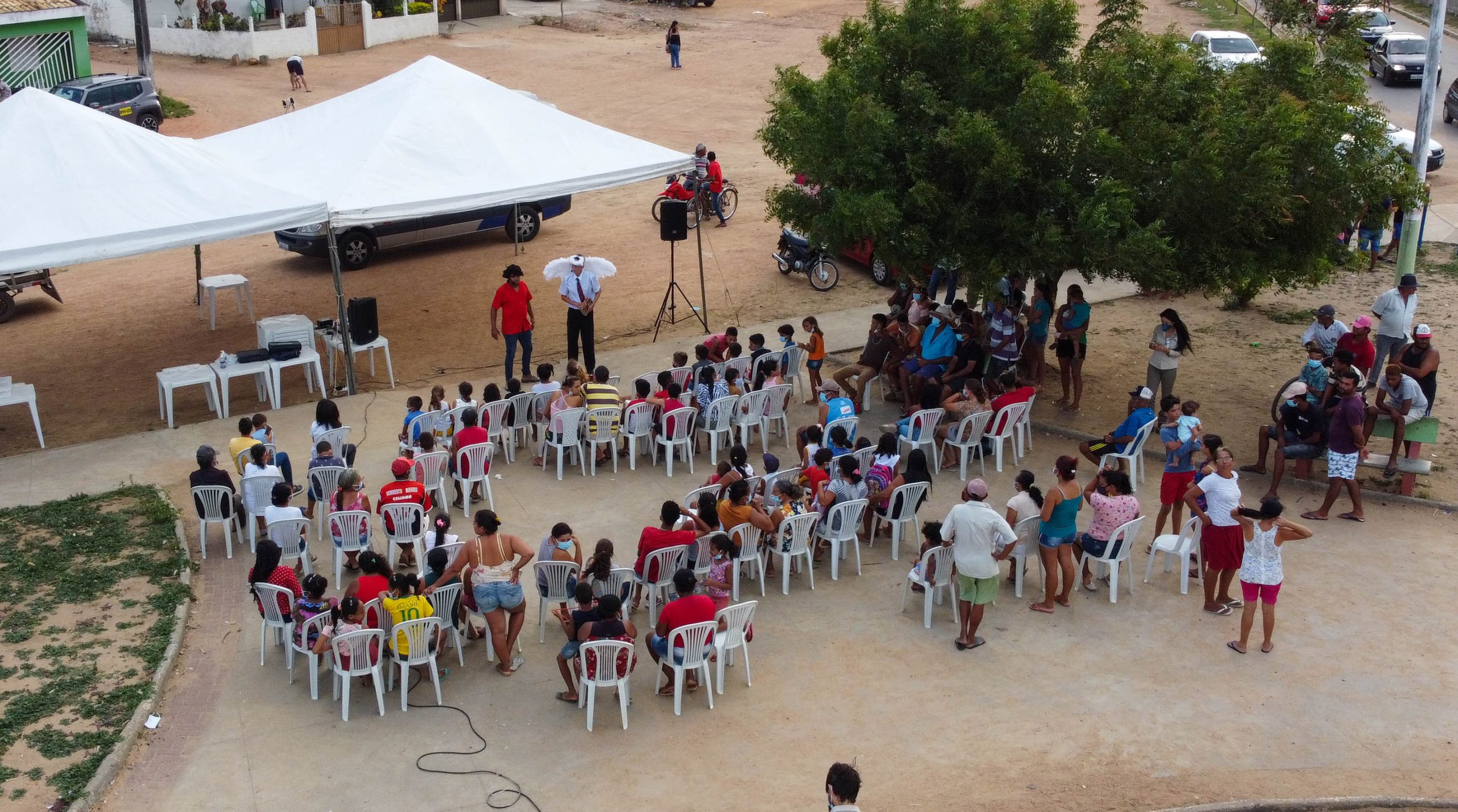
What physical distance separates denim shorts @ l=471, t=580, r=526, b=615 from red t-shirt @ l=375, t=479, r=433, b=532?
5.32 ft

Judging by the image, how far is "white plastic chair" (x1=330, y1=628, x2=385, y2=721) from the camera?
8.45 m

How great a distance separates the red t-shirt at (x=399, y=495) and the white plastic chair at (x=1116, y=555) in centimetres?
534

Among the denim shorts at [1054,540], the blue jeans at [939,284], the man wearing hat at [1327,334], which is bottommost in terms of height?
the denim shorts at [1054,540]

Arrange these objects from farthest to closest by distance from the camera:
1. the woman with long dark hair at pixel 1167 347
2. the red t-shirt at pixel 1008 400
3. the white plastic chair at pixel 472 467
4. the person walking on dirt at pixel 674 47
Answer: the person walking on dirt at pixel 674 47 < the woman with long dark hair at pixel 1167 347 < the red t-shirt at pixel 1008 400 < the white plastic chair at pixel 472 467

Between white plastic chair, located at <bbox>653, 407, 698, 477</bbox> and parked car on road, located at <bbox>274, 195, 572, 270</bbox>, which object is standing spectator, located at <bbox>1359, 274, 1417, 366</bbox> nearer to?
white plastic chair, located at <bbox>653, 407, 698, 477</bbox>

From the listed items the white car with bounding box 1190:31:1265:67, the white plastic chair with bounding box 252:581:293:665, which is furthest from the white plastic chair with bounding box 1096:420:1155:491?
the white car with bounding box 1190:31:1265:67

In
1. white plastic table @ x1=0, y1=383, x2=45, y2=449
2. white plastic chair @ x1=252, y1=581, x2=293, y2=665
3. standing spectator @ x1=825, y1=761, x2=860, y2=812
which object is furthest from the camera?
white plastic table @ x1=0, y1=383, x2=45, y2=449

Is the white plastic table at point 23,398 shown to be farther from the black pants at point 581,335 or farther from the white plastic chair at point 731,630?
the white plastic chair at point 731,630

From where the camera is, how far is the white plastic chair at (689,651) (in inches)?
337

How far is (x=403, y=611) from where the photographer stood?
856 cm

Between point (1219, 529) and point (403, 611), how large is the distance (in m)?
6.07

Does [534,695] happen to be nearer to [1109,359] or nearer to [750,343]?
[750,343]

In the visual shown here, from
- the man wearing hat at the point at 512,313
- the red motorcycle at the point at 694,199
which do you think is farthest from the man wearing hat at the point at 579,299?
the red motorcycle at the point at 694,199

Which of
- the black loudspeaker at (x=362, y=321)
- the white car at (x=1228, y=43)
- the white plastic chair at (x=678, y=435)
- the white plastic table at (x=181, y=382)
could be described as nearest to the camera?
the white plastic chair at (x=678, y=435)
